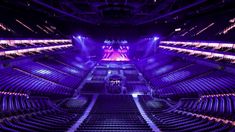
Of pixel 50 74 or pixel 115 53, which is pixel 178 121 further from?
pixel 115 53

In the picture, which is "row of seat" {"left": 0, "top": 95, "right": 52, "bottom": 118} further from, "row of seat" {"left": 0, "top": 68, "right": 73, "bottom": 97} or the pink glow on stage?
the pink glow on stage

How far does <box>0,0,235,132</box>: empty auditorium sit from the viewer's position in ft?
39.0

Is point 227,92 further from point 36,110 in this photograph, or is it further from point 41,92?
point 41,92

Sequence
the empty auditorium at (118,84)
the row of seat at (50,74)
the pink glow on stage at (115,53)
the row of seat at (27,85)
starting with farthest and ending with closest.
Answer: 1. the pink glow on stage at (115,53)
2. the row of seat at (50,74)
3. the row of seat at (27,85)
4. the empty auditorium at (118,84)

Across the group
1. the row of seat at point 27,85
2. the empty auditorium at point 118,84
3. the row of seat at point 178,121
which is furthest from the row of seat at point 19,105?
the row of seat at point 178,121

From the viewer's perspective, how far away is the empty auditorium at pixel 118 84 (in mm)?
11875

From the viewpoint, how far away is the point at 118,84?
22.0 m

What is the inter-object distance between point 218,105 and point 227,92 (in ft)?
6.48

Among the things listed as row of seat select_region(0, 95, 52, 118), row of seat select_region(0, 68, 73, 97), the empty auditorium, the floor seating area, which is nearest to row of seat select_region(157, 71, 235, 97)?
the empty auditorium

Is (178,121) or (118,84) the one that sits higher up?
(118,84)

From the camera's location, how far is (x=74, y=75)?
25609mm

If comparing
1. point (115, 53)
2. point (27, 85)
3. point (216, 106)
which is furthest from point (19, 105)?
point (115, 53)

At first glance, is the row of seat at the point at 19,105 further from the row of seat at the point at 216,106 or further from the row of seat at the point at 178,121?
the row of seat at the point at 216,106

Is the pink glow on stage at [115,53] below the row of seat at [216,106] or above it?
above
